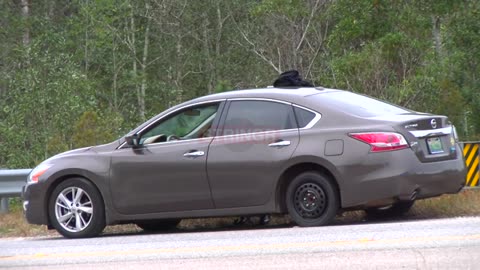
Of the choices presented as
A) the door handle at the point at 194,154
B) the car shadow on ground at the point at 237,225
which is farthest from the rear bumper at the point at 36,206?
the door handle at the point at 194,154

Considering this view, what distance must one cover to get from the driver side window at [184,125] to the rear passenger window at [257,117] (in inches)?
8.5

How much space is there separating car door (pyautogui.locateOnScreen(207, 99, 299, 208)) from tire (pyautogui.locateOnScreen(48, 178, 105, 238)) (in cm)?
130

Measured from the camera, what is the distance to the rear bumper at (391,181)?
35.1 ft

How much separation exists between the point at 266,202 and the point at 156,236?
Answer: 1211 millimetres

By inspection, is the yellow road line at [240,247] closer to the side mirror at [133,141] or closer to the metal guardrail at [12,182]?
the side mirror at [133,141]

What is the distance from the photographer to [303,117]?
11242 millimetres

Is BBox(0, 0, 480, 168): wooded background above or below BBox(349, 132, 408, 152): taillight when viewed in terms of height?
above

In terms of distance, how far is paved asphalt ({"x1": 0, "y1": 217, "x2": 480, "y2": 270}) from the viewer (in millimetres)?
8539

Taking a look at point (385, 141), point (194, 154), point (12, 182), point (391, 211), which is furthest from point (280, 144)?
point (12, 182)

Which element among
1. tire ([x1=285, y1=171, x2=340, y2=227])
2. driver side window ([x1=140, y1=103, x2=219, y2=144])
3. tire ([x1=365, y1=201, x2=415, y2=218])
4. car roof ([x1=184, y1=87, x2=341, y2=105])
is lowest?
tire ([x1=365, y1=201, x2=415, y2=218])

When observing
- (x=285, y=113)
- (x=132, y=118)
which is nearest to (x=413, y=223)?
(x=285, y=113)

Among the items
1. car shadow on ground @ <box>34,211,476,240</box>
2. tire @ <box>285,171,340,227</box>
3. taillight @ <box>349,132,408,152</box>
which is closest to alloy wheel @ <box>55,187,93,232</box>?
car shadow on ground @ <box>34,211,476,240</box>

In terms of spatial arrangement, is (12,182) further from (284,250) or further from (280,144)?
(284,250)

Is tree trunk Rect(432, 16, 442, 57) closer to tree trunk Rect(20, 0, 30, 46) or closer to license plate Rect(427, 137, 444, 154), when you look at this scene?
license plate Rect(427, 137, 444, 154)
